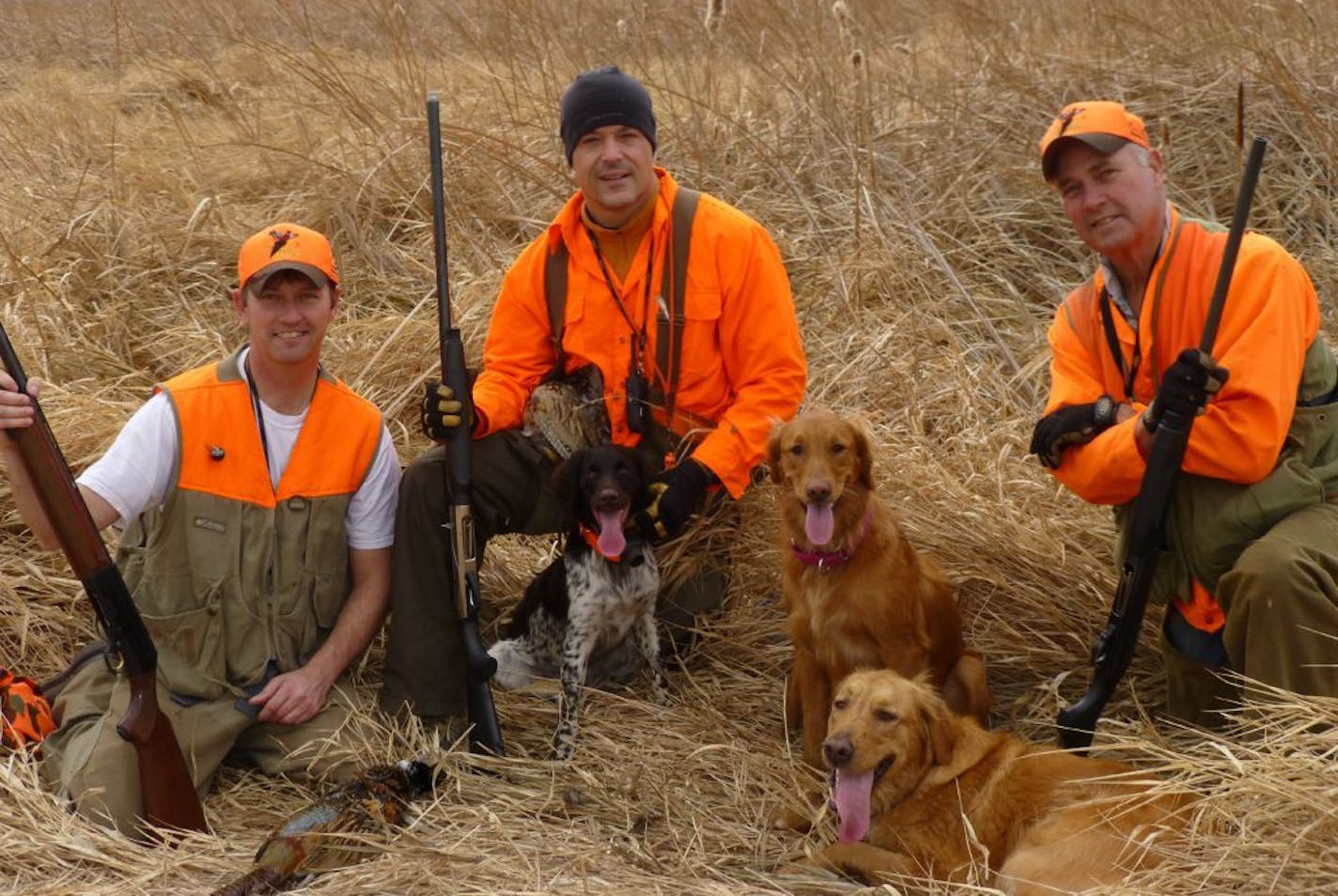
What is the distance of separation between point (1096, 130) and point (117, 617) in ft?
9.77

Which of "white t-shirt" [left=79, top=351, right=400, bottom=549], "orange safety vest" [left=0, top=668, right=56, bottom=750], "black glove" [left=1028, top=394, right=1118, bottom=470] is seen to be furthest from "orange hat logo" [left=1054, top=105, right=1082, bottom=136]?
"orange safety vest" [left=0, top=668, right=56, bottom=750]

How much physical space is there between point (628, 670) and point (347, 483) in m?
1.26

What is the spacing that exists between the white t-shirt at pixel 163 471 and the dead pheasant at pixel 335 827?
838mm

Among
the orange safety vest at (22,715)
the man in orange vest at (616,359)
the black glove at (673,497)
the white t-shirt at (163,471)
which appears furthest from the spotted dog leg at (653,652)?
the orange safety vest at (22,715)

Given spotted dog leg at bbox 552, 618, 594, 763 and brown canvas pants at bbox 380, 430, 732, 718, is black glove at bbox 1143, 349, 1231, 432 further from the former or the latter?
brown canvas pants at bbox 380, 430, 732, 718

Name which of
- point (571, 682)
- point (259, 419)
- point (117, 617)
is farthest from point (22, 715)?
point (571, 682)

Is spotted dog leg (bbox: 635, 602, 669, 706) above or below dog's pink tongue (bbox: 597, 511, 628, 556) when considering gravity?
below

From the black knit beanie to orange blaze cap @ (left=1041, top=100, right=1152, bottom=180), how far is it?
4.53ft

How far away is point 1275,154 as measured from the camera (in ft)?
23.5

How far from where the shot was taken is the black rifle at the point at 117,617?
3.87 metres

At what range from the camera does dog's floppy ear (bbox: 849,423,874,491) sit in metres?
4.17

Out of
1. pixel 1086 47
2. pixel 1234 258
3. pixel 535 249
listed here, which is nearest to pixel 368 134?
pixel 535 249

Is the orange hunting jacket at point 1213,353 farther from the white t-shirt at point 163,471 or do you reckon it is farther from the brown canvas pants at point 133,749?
the brown canvas pants at point 133,749

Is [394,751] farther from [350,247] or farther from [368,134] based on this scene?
[368,134]
